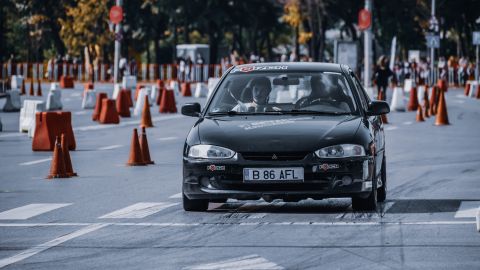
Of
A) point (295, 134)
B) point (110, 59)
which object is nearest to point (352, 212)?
point (295, 134)

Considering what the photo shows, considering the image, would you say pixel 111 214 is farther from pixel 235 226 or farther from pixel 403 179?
pixel 403 179

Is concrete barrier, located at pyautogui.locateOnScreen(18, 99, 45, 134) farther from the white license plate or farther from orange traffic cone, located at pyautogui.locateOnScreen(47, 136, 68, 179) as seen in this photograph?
the white license plate

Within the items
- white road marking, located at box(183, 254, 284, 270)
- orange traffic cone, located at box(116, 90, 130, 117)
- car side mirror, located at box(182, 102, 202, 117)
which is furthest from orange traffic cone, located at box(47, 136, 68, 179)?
orange traffic cone, located at box(116, 90, 130, 117)

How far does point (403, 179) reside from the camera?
58.0 ft

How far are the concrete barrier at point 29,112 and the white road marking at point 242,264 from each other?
19.1 m

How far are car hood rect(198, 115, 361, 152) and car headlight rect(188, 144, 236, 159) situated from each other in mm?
38

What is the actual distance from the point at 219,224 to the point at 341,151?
1313mm

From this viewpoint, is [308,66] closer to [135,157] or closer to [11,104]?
[135,157]

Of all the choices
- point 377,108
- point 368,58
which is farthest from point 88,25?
point 377,108

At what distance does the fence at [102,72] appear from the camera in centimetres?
8262

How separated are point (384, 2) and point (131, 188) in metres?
77.2

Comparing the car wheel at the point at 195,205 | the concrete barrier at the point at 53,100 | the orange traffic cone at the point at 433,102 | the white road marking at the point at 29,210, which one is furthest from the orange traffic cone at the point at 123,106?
the car wheel at the point at 195,205

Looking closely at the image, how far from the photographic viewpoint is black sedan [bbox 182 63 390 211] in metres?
12.8

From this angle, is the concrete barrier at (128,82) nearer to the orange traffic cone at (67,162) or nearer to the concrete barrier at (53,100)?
the concrete barrier at (53,100)
